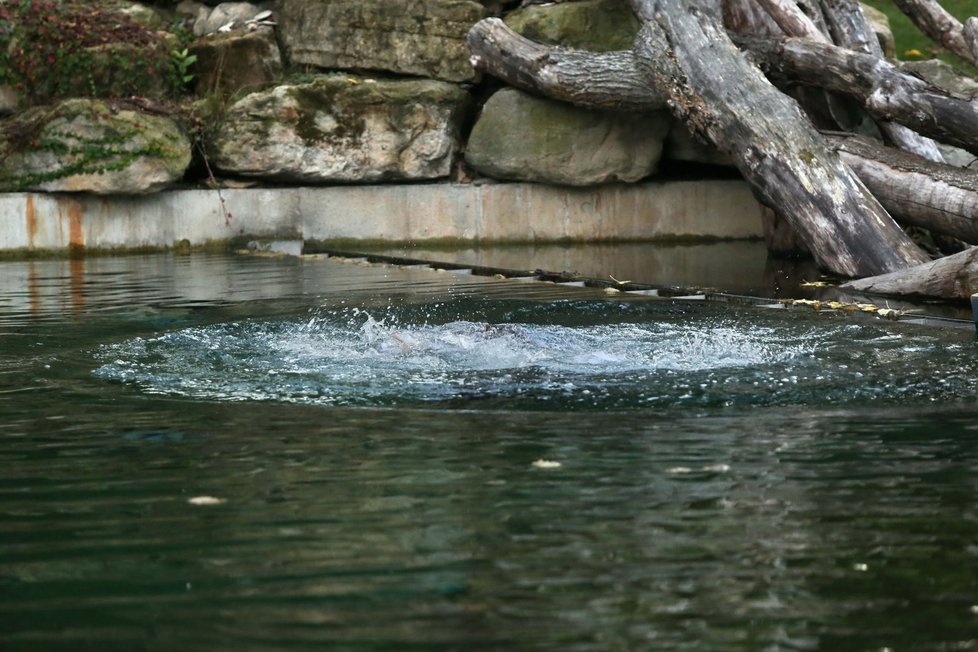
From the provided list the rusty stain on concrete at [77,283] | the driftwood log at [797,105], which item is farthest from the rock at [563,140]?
the rusty stain on concrete at [77,283]

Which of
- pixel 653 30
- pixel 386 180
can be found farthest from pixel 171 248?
pixel 653 30

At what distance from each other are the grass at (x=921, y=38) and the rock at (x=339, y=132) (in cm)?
651

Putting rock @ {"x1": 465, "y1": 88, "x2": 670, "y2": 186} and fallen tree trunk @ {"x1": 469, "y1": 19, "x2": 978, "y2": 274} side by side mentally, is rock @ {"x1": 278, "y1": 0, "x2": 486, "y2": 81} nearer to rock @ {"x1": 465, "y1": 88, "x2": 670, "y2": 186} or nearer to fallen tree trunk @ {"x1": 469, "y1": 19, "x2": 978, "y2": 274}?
rock @ {"x1": 465, "y1": 88, "x2": 670, "y2": 186}

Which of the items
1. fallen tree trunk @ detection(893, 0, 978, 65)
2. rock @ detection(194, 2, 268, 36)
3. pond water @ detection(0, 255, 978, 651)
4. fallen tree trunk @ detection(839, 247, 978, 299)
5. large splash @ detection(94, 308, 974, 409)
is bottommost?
pond water @ detection(0, 255, 978, 651)

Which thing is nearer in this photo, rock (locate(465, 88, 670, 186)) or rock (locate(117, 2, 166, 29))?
rock (locate(465, 88, 670, 186))

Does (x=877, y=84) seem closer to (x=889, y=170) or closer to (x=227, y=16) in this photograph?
(x=889, y=170)

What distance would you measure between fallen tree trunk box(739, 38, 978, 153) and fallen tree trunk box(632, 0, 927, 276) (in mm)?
805

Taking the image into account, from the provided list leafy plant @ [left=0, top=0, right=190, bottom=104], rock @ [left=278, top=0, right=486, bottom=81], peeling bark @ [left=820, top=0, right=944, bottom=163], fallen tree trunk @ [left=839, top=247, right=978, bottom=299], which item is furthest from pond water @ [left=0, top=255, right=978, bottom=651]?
rock @ [left=278, top=0, right=486, bottom=81]

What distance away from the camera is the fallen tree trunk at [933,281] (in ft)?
31.6

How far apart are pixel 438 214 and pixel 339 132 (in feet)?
4.67

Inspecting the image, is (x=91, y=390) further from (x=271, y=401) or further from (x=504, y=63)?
(x=504, y=63)

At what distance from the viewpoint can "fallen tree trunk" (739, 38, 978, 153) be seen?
11.5 metres

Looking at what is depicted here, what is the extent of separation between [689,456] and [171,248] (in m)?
11.3

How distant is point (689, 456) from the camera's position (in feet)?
15.2
